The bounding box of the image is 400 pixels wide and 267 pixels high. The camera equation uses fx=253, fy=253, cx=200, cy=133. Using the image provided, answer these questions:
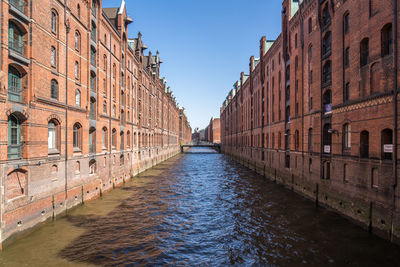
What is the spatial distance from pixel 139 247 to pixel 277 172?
19.9 metres

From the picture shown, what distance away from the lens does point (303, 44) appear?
21.8m

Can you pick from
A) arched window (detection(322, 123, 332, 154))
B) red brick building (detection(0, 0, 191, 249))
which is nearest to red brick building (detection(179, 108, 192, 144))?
red brick building (detection(0, 0, 191, 249))

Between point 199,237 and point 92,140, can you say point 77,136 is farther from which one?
point 199,237

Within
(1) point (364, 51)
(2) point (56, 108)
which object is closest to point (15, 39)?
(2) point (56, 108)

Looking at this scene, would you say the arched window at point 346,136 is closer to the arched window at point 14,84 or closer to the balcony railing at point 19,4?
the arched window at point 14,84

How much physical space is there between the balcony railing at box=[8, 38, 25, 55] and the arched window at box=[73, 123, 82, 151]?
6.26 meters

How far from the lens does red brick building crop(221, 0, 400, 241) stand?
37.1ft

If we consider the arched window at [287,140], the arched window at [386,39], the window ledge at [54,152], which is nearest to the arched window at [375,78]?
the arched window at [386,39]

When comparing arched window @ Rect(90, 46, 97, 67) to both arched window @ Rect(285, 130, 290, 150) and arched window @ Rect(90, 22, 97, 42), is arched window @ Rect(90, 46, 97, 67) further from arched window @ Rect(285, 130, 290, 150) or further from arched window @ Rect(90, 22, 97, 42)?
arched window @ Rect(285, 130, 290, 150)

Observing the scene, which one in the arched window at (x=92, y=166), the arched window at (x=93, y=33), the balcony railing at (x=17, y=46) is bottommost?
the arched window at (x=92, y=166)

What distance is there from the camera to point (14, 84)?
11.2m

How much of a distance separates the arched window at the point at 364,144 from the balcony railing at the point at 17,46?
17.1m

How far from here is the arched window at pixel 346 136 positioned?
14.8 meters

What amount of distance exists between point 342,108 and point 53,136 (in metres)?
16.8
